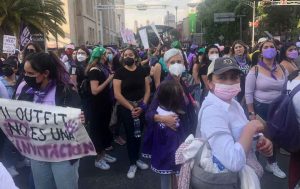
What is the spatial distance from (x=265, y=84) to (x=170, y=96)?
1718 millimetres

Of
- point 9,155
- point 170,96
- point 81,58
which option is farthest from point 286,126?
point 81,58

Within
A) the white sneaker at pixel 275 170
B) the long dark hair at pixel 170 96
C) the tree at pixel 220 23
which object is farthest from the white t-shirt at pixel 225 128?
the tree at pixel 220 23

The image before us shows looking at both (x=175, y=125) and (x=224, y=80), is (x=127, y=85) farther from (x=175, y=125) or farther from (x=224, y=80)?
(x=224, y=80)

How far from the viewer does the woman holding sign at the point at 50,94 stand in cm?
304

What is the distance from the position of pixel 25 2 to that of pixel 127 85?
1785 centimetres

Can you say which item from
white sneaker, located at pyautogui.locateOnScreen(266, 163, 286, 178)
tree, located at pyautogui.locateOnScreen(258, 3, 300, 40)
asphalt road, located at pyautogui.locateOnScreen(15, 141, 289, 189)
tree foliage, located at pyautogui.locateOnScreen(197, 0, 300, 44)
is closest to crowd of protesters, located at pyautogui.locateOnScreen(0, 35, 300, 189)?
white sneaker, located at pyautogui.locateOnScreen(266, 163, 286, 178)

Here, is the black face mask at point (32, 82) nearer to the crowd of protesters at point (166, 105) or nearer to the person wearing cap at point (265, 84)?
the crowd of protesters at point (166, 105)

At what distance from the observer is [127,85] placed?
511 centimetres

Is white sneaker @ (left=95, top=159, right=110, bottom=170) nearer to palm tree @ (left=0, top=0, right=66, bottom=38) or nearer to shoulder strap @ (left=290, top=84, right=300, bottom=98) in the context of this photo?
shoulder strap @ (left=290, top=84, right=300, bottom=98)

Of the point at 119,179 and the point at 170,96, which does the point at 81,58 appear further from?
the point at 170,96

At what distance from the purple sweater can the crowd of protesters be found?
0.01 m

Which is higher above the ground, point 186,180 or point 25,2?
point 25,2

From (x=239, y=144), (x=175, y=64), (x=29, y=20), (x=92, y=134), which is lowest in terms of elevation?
(x=92, y=134)

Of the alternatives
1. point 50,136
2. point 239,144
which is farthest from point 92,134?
point 239,144
